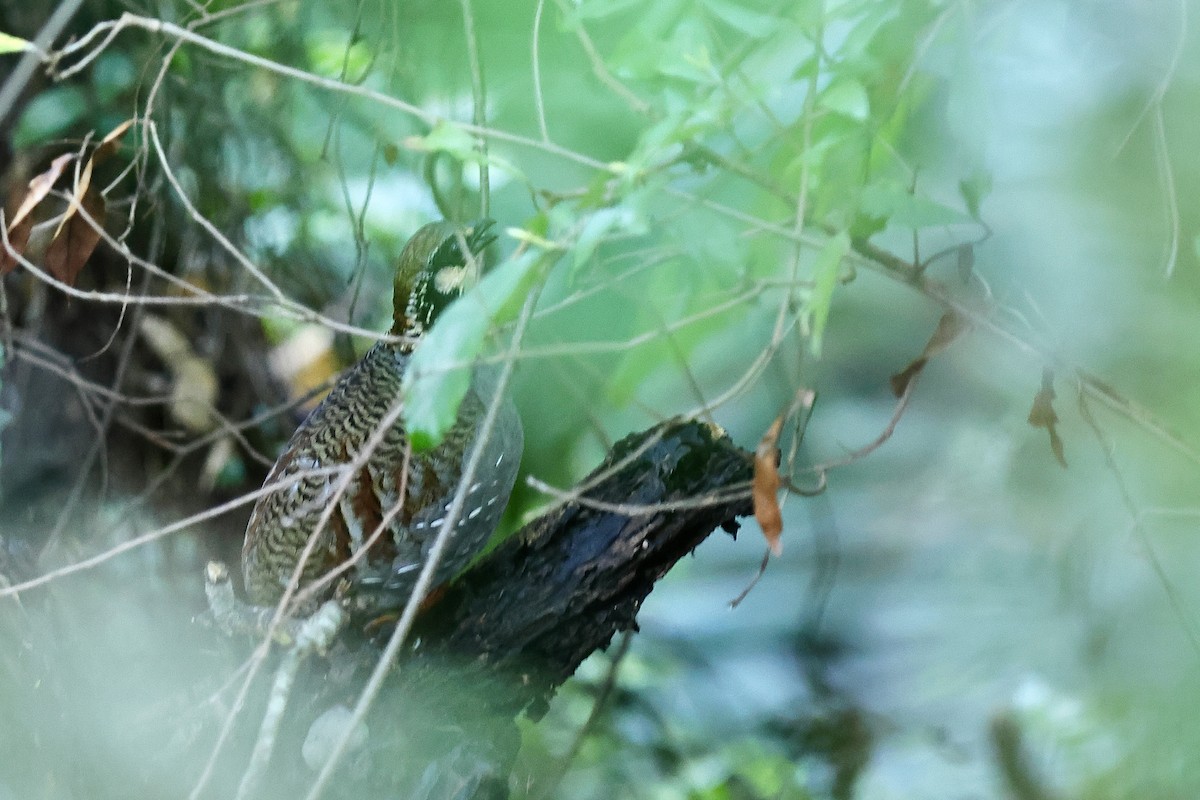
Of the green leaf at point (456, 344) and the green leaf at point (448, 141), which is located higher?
the green leaf at point (448, 141)

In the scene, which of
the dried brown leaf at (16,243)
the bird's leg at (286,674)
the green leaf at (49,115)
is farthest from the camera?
the green leaf at (49,115)

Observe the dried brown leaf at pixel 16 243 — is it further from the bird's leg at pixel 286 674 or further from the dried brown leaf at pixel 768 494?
the dried brown leaf at pixel 768 494

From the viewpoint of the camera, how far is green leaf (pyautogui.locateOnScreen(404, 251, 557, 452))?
0.84 meters

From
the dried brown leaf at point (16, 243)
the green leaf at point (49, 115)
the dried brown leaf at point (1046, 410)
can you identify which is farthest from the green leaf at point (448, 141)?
the green leaf at point (49, 115)

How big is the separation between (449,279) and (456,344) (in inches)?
24.5

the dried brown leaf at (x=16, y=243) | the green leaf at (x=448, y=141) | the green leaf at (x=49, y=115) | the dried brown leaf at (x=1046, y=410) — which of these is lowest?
the dried brown leaf at (x=1046, y=410)

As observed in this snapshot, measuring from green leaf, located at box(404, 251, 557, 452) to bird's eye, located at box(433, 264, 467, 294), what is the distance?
1.77 ft

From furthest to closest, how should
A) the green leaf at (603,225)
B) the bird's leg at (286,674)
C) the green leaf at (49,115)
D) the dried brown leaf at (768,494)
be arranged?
the green leaf at (49,115), the bird's leg at (286,674), the dried brown leaf at (768,494), the green leaf at (603,225)

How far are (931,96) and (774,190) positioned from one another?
20 cm

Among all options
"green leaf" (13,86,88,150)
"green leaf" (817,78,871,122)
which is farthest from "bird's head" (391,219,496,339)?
"green leaf" (13,86,88,150)

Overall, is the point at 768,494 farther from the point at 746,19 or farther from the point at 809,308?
the point at 746,19

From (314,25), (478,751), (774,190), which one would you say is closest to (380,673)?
(478,751)

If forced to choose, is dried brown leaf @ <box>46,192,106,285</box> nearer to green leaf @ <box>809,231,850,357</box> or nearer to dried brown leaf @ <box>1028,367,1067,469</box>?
green leaf @ <box>809,231,850,357</box>

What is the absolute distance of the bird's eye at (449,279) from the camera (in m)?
1.44
